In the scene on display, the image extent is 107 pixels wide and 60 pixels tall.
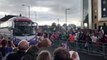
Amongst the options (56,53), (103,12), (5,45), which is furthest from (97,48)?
(103,12)

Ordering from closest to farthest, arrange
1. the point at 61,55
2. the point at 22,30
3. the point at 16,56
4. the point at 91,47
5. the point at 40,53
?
1. the point at 61,55
2. the point at 40,53
3. the point at 16,56
4. the point at 91,47
5. the point at 22,30

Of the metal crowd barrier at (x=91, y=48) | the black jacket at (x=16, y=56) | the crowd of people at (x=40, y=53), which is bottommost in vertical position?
the metal crowd barrier at (x=91, y=48)

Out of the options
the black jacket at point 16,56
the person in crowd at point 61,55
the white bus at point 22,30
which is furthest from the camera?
the white bus at point 22,30

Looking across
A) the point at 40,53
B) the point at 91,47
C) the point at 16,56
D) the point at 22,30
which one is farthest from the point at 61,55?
the point at 22,30

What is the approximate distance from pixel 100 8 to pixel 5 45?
2736 inches

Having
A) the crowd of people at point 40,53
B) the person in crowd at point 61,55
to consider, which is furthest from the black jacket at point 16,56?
the person in crowd at point 61,55

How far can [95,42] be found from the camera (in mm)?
24812

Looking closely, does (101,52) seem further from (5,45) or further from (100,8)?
(100,8)

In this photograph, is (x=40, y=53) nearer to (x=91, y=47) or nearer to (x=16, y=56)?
(x=16, y=56)

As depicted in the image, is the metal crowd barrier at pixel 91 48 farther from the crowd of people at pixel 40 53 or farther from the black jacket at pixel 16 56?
the black jacket at pixel 16 56

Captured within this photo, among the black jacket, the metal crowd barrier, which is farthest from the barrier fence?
the black jacket

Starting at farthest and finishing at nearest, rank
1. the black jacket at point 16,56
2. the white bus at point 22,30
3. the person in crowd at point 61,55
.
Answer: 1. the white bus at point 22,30
2. the black jacket at point 16,56
3. the person in crowd at point 61,55

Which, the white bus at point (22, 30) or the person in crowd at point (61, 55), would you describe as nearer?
the person in crowd at point (61, 55)

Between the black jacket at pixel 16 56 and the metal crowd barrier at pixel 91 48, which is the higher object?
the black jacket at pixel 16 56
